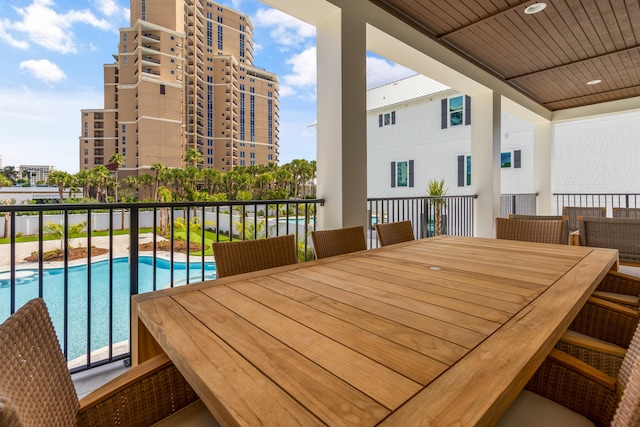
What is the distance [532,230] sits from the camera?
2.71 metres

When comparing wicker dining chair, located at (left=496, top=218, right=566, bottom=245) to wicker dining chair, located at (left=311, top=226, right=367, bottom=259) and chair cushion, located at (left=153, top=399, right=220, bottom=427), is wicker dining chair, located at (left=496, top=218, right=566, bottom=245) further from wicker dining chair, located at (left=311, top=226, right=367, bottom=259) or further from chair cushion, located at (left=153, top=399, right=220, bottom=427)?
chair cushion, located at (left=153, top=399, right=220, bottom=427)

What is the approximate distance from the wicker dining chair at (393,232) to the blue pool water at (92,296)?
368 centimetres

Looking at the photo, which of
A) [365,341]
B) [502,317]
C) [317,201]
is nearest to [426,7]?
[317,201]

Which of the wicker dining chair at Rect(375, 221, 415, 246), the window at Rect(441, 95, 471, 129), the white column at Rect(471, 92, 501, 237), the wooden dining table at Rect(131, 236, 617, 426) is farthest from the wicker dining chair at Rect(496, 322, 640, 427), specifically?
the window at Rect(441, 95, 471, 129)

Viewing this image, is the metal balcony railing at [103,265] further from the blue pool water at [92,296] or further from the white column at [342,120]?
the white column at [342,120]

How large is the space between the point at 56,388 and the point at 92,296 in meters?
10.1

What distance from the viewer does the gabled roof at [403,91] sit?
1075cm

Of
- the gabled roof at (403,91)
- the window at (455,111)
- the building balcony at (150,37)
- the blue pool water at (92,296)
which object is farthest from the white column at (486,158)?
the building balcony at (150,37)

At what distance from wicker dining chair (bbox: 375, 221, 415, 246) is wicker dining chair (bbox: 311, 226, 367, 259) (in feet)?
0.80

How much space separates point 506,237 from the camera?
2.80m

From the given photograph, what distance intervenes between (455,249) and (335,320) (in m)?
1.45

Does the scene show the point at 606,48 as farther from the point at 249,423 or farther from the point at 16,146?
the point at 16,146

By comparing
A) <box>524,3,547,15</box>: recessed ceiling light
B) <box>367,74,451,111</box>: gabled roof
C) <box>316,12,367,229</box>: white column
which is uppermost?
<box>367,74,451,111</box>: gabled roof

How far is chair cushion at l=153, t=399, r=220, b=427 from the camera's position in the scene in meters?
0.96
